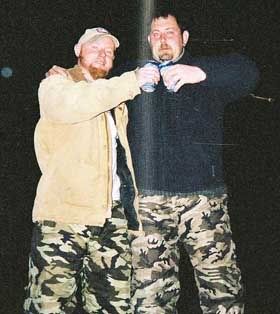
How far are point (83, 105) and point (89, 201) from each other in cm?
44

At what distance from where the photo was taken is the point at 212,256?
2303 mm

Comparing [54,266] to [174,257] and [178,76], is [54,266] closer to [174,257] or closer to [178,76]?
[174,257]

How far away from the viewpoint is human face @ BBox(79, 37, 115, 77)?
7.64 ft

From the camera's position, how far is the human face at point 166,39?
91.9 inches

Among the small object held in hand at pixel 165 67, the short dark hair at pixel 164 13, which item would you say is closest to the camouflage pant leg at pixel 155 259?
the small object held in hand at pixel 165 67

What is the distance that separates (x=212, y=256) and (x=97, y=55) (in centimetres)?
107

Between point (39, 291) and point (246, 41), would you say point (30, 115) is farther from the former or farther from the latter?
point (39, 291)

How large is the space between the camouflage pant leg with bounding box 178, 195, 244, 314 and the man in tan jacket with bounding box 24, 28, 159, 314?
267mm

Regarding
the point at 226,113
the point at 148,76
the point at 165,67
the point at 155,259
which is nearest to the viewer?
the point at 148,76

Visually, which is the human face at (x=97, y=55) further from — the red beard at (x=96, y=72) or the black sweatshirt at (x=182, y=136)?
the black sweatshirt at (x=182, y=136)

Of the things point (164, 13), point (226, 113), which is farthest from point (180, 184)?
point (226, 113)

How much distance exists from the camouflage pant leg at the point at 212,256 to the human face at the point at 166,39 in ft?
2.24

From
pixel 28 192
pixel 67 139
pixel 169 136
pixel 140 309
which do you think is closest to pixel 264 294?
pixel 140 309

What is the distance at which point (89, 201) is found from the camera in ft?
7.31
